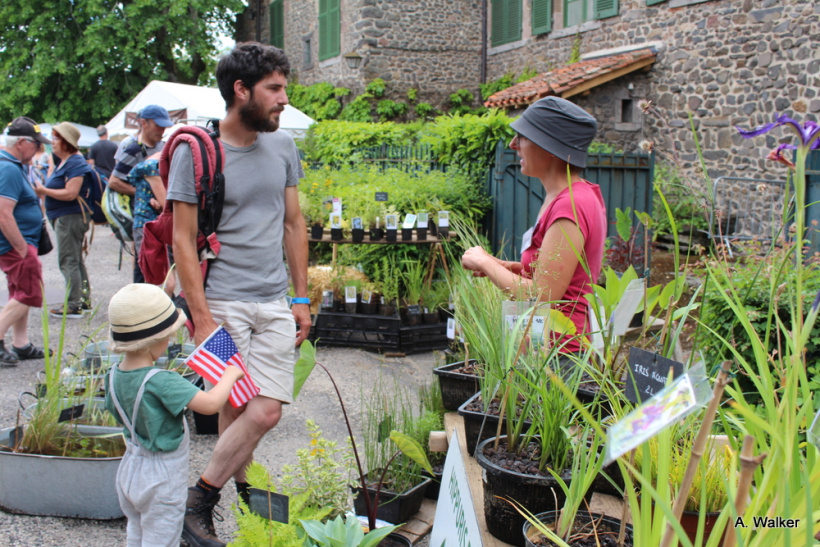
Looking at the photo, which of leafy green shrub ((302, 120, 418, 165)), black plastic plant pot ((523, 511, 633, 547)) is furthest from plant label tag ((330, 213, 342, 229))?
leafy green shrub ((302, 120, 418, 165))

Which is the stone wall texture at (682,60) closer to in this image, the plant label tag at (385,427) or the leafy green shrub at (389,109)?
the leafy green shrub at (389,109)

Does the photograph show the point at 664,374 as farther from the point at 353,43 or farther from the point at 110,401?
the point at 353,43

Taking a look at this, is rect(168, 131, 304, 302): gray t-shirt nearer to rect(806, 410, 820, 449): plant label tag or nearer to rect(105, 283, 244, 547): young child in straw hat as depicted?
rect(105, 283, 244, 547): young child in straw hat

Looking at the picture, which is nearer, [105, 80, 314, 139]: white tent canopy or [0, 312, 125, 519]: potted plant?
[0, 312, 125, 519]: potted plant

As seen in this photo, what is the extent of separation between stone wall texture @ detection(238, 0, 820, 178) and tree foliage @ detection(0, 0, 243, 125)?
7046 millimetres

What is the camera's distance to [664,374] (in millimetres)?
1301

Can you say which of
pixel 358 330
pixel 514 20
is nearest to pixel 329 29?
pixel 514 20

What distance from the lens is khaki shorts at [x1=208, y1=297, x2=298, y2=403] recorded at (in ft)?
8.64

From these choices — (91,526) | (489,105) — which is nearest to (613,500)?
(91,526)

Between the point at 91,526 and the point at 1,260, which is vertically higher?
the point at 1,260

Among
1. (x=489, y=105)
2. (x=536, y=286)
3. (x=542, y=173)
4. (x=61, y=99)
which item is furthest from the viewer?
(x=61, y=99)

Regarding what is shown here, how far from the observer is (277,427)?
13.5 feet

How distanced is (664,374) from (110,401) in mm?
1783

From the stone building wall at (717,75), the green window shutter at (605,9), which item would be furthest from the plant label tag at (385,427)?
the green window shutter at (605,9)
